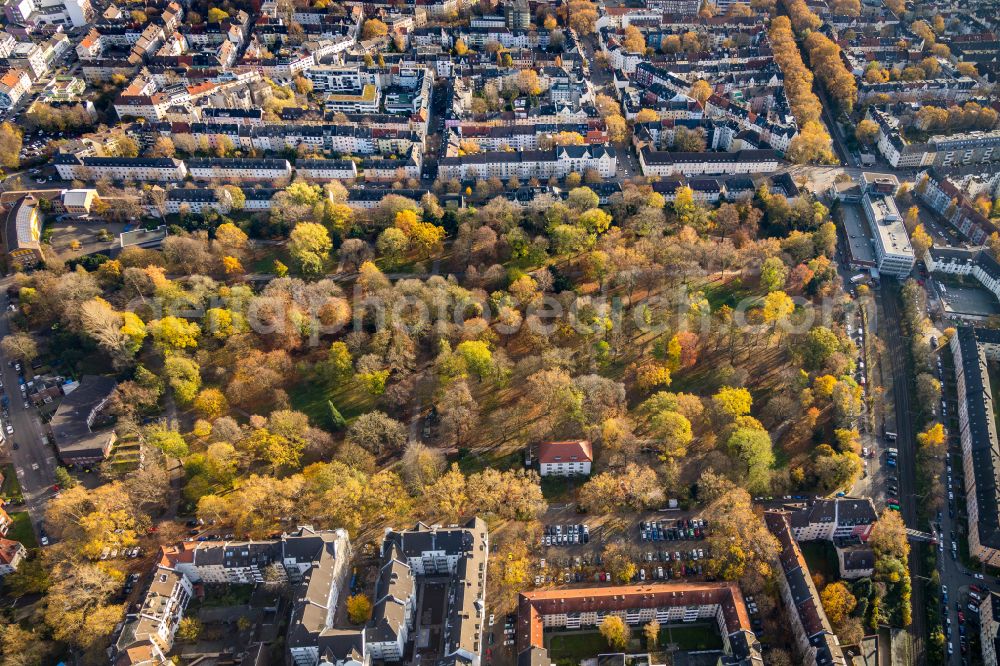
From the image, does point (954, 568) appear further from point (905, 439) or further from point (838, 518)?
point (905, 439)

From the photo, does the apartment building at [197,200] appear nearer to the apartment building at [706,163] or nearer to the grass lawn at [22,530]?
the grass lawn at [22,530]

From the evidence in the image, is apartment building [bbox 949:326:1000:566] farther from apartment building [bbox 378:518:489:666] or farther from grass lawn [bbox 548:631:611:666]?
apartment building [bbox 378:518:489:666]

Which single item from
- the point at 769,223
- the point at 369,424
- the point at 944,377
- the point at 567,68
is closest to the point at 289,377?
the point at 369,424

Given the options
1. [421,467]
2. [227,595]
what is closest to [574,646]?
[421,467]

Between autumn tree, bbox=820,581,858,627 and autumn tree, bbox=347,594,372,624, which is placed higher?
autumn tree, bbox=820,581,858,627

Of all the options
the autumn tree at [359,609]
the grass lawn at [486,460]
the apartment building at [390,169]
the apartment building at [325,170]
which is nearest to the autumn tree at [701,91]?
the apartment building at [390,169]

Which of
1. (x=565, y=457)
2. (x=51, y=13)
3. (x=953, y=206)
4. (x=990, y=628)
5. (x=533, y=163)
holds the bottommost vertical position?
(x=990, y=628)

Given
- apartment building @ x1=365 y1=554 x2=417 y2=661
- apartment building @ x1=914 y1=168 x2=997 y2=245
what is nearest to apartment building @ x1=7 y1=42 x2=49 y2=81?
apartment building @ x1=365 y1=554 x2=417 y2=661
